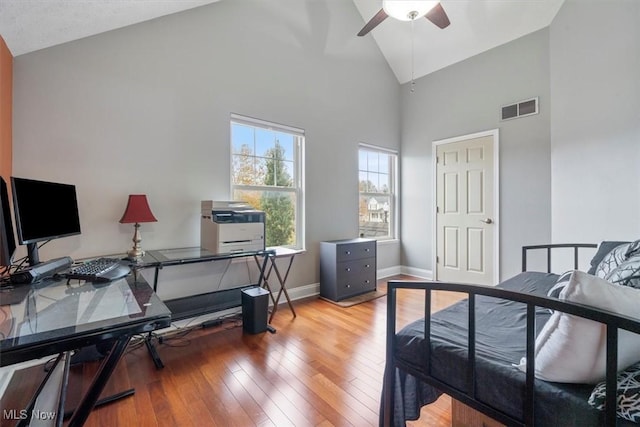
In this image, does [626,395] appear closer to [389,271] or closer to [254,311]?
[254,311]

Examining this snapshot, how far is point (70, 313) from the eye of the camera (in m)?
1.04

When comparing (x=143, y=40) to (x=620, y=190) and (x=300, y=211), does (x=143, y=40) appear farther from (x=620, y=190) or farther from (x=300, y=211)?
(x=620, y=190)

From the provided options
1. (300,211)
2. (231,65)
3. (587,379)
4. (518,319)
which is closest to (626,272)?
(518,319)

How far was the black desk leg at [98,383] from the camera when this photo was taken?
3.34 feet

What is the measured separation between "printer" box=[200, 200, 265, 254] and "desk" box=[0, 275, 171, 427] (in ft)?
3.63

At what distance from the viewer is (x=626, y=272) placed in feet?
4.13

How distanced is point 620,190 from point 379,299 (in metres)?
2.53

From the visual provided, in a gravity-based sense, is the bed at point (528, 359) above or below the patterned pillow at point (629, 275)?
below

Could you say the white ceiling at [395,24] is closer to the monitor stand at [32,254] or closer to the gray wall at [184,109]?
the gray wall at [184,109]

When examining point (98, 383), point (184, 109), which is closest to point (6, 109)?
point (184, 109)

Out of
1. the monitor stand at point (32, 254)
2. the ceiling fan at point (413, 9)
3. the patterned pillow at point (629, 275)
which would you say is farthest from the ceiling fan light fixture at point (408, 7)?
the monitor stand at point (32, 254)

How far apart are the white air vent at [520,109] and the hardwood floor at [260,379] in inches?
117

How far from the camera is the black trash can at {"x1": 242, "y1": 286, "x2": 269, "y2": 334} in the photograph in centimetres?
252

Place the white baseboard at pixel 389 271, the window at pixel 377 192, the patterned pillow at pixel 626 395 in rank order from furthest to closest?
the white baseboard at pixel 389 271 → the window at pixel 377 192 → the patterned pillow at pixel 626 395
